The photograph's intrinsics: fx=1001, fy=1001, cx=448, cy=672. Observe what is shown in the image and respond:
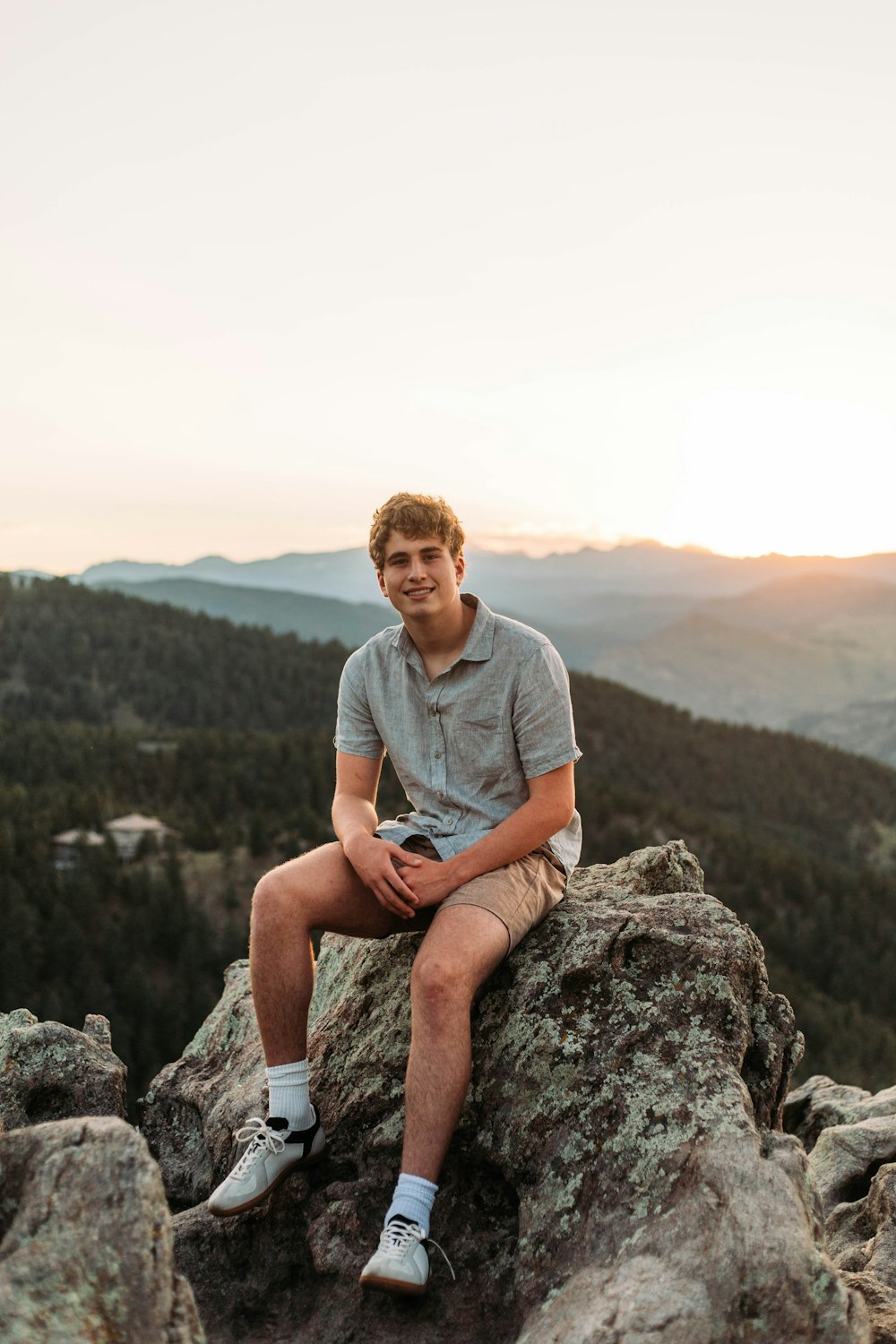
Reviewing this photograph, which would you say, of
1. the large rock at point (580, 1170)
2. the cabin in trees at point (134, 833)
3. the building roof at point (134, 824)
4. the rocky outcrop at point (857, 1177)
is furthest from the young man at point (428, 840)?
the building roof at point (134, 824)

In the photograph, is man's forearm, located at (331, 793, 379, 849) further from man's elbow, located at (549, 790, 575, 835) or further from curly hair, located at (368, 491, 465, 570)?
curly hair, located at (368, 491, 465, 570)

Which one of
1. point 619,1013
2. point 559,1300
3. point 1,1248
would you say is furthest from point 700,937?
point 1,1248

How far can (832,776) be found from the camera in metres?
122

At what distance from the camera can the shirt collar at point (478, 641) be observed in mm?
5148

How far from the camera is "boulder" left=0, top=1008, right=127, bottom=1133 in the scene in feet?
18.3

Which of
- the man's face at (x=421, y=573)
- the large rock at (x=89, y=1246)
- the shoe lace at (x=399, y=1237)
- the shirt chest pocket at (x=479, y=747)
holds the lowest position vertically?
the shoe lace at (x=399, y=1237)

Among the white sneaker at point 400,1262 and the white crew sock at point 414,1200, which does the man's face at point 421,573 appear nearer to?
the white crew sock at point 414,1200

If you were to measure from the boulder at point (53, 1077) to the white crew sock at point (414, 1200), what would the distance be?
7.55ft

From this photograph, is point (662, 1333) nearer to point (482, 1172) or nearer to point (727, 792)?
point (482, 1172)

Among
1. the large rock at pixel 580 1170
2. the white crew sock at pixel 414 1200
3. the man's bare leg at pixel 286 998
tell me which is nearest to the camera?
the large rock at pixel 580 1170

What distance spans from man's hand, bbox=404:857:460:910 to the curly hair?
5.16 ft

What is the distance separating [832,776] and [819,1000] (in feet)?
231

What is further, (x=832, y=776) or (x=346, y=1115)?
(x=832, y=776)

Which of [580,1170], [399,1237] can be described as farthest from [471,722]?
[399,1237]
